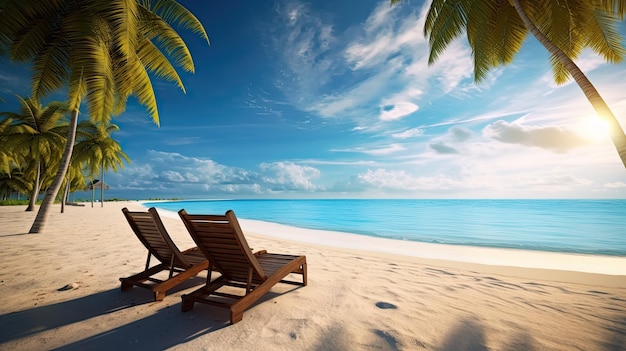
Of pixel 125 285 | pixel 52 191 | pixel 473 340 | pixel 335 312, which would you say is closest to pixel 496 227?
pixel 473 340

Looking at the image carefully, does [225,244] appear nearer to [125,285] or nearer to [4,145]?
[125,285]

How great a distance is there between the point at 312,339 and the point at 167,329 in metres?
1.43

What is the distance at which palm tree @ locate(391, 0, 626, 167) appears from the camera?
5547 millimetres

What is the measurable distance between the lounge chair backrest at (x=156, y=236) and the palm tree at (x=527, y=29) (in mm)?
7656

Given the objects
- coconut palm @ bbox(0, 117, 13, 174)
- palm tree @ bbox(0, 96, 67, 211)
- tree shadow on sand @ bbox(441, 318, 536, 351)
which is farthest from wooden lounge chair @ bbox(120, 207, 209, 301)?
coconut palm @ bbox(0, 117, 13, 174)

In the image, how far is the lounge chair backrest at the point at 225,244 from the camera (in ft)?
8.61

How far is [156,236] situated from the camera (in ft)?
11.3

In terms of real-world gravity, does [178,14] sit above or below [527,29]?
above

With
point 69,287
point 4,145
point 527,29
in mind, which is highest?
point 527,29

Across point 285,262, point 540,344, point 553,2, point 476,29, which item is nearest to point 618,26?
point 553,2

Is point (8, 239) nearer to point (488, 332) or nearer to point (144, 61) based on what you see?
point (144, 61)

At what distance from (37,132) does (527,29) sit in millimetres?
25298

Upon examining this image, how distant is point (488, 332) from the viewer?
2490 mm

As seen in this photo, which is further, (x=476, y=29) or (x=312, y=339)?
(x=476, y=29)
